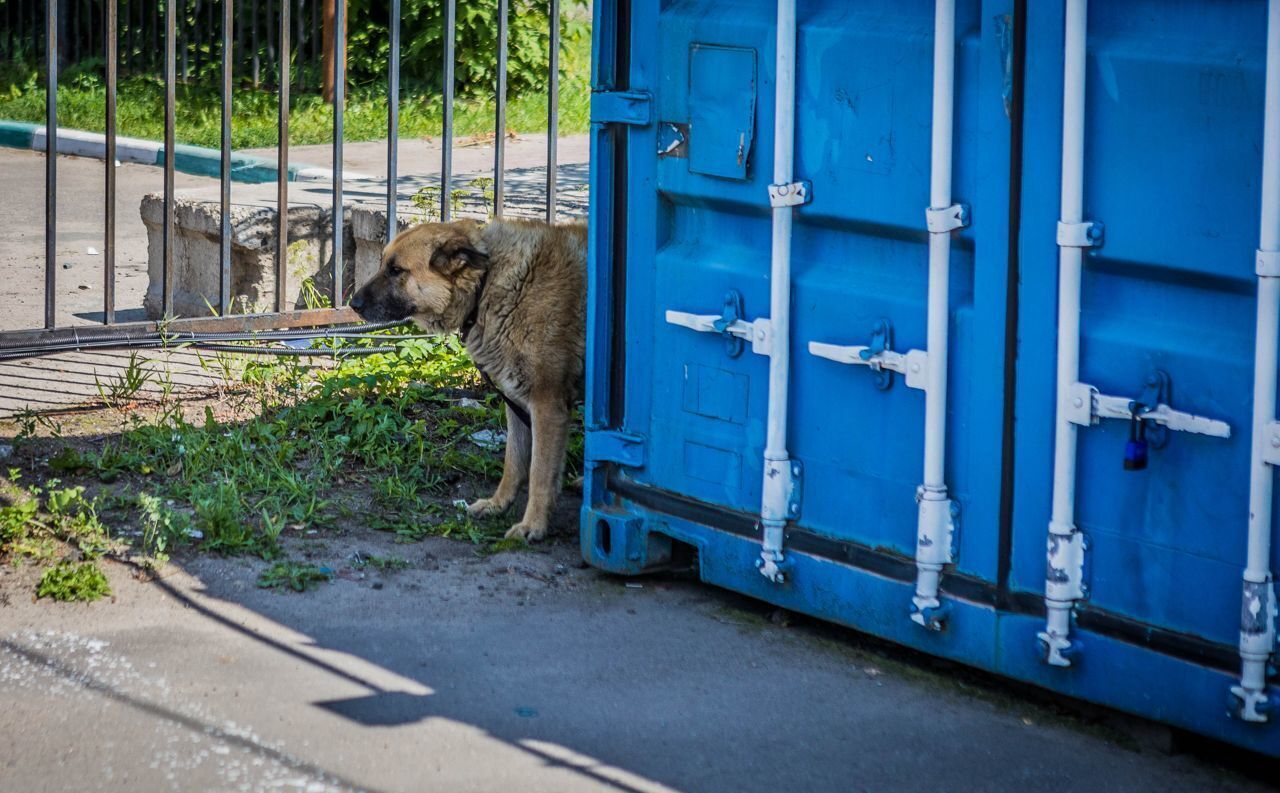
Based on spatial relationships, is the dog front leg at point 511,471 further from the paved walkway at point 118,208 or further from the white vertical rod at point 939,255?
the white vertical rod at point 939,255

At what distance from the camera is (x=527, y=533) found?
16.1 feet

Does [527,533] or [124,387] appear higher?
A: [124,387]

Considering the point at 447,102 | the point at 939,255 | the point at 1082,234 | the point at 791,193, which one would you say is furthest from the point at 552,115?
the point at 1082,234

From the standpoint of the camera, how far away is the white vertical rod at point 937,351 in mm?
3506

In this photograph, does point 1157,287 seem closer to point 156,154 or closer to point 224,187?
point 224,187

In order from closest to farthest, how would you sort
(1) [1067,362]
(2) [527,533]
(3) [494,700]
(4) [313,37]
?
(1) [1067,362] < (3) [494,700] < (2) [527,533] < (4) [313,37]

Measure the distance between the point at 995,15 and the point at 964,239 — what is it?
1.67ft

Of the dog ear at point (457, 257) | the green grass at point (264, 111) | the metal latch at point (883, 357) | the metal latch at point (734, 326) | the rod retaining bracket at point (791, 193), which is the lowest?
the metal latch at point (883, 357)

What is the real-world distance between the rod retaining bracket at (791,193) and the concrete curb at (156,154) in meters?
6.55

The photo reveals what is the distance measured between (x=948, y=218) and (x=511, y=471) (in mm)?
2131

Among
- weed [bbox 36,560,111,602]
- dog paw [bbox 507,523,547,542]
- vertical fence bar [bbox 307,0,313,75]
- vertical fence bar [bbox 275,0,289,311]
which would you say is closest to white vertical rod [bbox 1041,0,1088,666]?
dog paw [bbox 507,523,547,542]

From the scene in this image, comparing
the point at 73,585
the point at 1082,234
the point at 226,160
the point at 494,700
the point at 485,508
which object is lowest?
the point at 494,700

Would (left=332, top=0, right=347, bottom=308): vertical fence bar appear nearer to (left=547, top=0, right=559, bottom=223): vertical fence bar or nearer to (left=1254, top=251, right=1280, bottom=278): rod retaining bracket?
(left=547, top=0, right=559, bottom=223): vertical fence bar

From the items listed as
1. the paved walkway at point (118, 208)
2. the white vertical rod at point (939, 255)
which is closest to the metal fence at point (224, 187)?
the paved walkway at point (118, 208)
